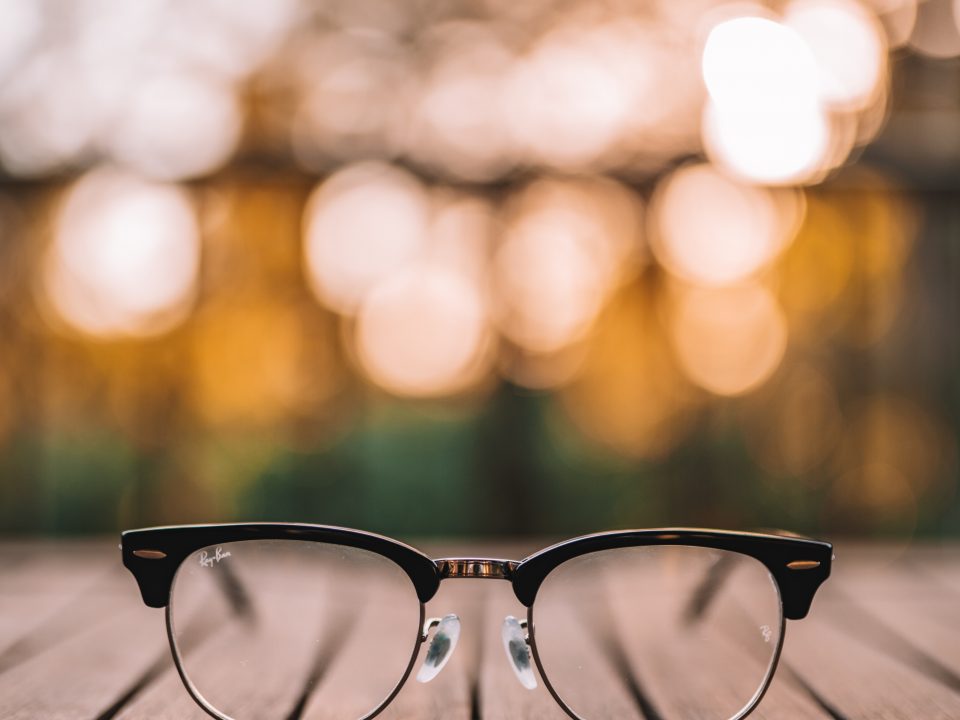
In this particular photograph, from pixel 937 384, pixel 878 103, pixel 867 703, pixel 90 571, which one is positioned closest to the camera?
pixel 867 703

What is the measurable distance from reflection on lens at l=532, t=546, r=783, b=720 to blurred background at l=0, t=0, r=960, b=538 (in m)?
0.95

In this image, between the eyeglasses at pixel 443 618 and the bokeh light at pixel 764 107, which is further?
the bokeh light at pixel 764 107

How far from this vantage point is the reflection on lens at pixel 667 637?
511 millimetres

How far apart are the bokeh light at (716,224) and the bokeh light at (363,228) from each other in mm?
539

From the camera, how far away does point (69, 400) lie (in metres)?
1.61

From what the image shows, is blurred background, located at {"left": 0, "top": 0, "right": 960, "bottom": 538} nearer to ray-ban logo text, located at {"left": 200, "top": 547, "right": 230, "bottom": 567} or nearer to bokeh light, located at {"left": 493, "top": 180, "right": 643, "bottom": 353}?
bokeh light, located at {"left": 493, "top": 180, "right": 643, "bottom": 353}

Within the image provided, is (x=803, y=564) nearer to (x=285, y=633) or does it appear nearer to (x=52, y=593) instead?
(x=285, y=633)

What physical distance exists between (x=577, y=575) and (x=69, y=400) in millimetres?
1469

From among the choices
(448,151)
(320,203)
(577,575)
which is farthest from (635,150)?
(577,575)

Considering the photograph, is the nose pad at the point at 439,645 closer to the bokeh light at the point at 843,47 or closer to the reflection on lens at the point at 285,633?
the reflection on lens at the point at 285,633

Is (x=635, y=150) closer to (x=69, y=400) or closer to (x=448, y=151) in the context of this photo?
(x=448, y=151)

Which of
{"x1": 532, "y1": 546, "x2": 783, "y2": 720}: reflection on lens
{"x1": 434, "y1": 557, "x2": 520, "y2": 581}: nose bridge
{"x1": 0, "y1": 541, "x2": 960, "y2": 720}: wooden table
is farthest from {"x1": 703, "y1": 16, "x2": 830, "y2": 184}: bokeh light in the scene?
{"x1": 434, "y1": 557, "x2": 520, "y2": 581}: nose bridge

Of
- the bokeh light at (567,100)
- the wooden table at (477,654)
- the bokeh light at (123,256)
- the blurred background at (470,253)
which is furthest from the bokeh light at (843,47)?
the bokeh light at (123,256)

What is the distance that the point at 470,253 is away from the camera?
158cm
